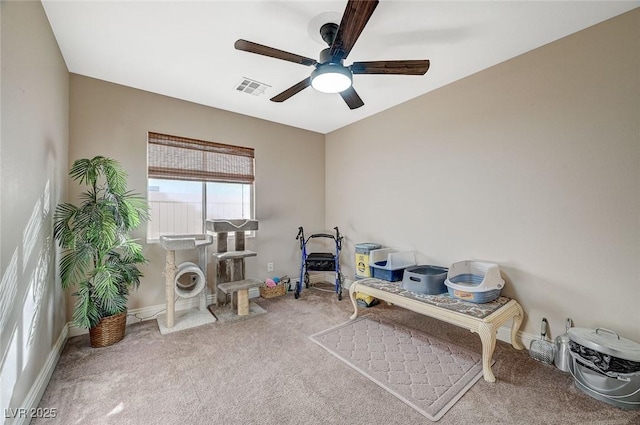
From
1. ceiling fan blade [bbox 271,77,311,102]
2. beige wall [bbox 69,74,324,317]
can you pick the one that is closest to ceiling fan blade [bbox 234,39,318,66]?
ceiling fan blade [bbox 271,77,311,102]

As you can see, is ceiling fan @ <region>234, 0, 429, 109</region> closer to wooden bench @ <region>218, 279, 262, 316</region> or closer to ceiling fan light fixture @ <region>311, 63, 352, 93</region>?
ceiling fan light fixture @ <region>311, 63, 352, 93</region>

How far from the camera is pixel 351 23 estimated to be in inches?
58.4

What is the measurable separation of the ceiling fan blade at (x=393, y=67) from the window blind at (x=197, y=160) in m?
2.26

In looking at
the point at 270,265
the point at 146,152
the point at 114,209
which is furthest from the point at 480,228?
the point at 146,152

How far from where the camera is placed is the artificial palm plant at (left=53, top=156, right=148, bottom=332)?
218cm

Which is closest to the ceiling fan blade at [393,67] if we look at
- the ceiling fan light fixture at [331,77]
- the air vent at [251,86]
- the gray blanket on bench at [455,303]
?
the ceiling fan light fixture at [331,77]

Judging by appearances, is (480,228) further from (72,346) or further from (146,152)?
(72,346)

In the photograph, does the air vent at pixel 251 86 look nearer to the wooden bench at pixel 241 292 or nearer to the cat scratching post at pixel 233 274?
the cat scratching post at pixel 233 274

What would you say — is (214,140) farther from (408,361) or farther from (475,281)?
(475,281)

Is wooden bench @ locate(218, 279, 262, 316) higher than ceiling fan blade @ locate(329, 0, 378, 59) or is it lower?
lower

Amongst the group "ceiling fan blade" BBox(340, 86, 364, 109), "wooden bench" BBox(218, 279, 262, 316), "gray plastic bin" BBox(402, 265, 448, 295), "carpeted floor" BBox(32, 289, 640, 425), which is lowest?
"carpeted floor" BBox(32, 289, 640, 425)

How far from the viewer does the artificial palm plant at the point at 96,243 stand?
7.14 feet

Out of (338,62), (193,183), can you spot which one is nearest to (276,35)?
(338,62)

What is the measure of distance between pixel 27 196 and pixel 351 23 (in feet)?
7.22
